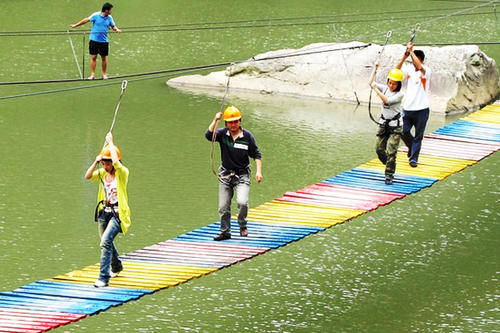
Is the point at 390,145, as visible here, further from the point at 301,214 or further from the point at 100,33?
the point at 100,33

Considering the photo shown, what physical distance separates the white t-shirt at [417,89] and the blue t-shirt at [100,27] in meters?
7.04

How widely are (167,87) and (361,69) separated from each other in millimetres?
4537

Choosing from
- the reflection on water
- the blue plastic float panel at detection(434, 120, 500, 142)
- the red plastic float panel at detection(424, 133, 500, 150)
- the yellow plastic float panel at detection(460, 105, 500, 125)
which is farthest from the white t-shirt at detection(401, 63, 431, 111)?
the yellow plastic float panel at detection(460, 105, 500, 125)

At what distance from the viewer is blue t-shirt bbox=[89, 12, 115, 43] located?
21561 mm

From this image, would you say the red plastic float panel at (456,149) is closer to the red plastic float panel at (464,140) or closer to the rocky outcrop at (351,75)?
the red plastic float panel at (464,140)

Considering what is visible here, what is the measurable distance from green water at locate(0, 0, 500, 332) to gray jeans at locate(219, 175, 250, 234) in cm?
119

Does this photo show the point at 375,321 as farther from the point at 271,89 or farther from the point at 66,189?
the point at 271,89

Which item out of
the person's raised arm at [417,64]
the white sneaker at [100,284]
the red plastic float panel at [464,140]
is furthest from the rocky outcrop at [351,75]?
the white sneaker at [100,284]

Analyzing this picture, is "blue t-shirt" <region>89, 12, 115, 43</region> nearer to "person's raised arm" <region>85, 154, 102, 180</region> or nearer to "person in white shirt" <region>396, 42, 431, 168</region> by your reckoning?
"person in white shirt" <region>396, 42, 431, 168</region>

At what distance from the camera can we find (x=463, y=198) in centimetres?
1886

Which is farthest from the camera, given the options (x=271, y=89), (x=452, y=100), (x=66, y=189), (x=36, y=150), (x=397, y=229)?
(x=271, y=89)

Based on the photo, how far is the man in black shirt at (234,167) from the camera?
13.4m

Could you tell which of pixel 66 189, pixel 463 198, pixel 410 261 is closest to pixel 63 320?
pixel 410 261

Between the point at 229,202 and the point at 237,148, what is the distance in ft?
2.06
